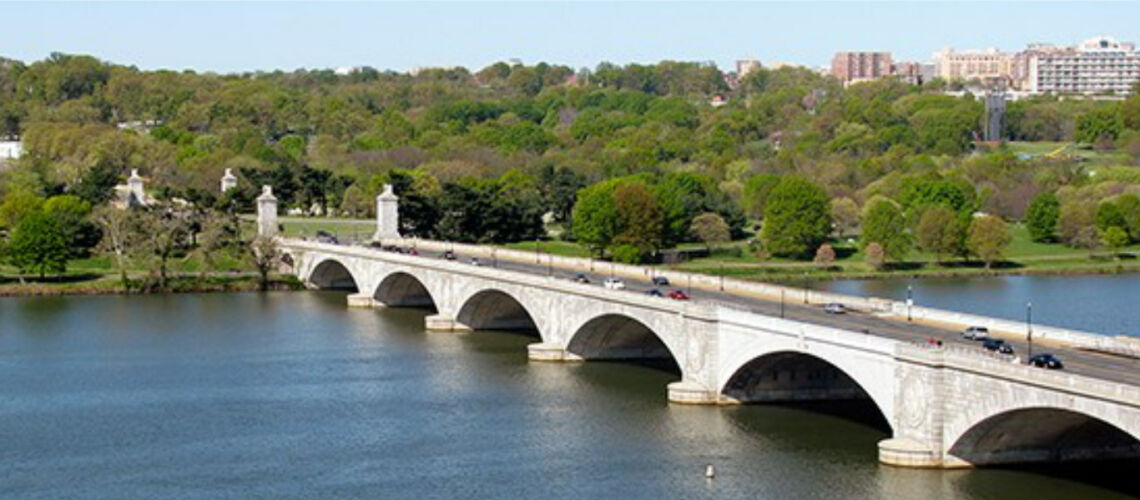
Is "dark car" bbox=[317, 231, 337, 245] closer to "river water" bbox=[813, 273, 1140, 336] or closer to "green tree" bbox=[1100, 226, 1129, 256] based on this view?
"river water" bbox=[813, 273, 1140, 336]

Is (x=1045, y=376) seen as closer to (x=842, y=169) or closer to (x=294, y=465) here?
(x=294, y=465)

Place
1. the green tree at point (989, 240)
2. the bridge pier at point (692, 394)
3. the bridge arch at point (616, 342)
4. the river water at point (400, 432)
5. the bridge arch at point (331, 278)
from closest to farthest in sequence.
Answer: the river water at point (400, 432)
the bridge pier at point (692, 394)
the bridge arch at point (616, 342)
the bridge arch at point (331, 278)
the green tree at point (989, 240)

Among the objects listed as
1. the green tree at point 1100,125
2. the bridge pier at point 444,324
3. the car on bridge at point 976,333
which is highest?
the green tree at point 1100,125

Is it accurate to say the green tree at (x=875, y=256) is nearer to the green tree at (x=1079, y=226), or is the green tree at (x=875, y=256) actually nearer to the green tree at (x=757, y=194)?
the green tree at (x=1079, y=226)

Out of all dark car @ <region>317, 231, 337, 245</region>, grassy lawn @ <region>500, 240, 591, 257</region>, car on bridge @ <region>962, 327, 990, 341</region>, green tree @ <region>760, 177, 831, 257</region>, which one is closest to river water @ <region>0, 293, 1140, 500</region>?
car on bridge @ <region>962, 327, 990, 341</region>

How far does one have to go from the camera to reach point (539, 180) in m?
139

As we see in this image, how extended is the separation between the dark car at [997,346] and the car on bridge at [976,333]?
147cm

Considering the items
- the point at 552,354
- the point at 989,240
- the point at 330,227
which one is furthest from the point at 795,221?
the point at 552,354

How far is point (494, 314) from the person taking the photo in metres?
84.4

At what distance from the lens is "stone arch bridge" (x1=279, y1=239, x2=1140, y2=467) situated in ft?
151

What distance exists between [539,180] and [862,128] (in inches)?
2470

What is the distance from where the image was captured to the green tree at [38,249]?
4072 inches

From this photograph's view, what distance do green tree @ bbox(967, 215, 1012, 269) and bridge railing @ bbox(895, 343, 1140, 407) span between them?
67479 millimetres

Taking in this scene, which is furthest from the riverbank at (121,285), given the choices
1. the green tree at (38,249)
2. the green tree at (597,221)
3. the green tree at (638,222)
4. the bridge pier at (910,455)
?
the bridge pier at (910,455)
